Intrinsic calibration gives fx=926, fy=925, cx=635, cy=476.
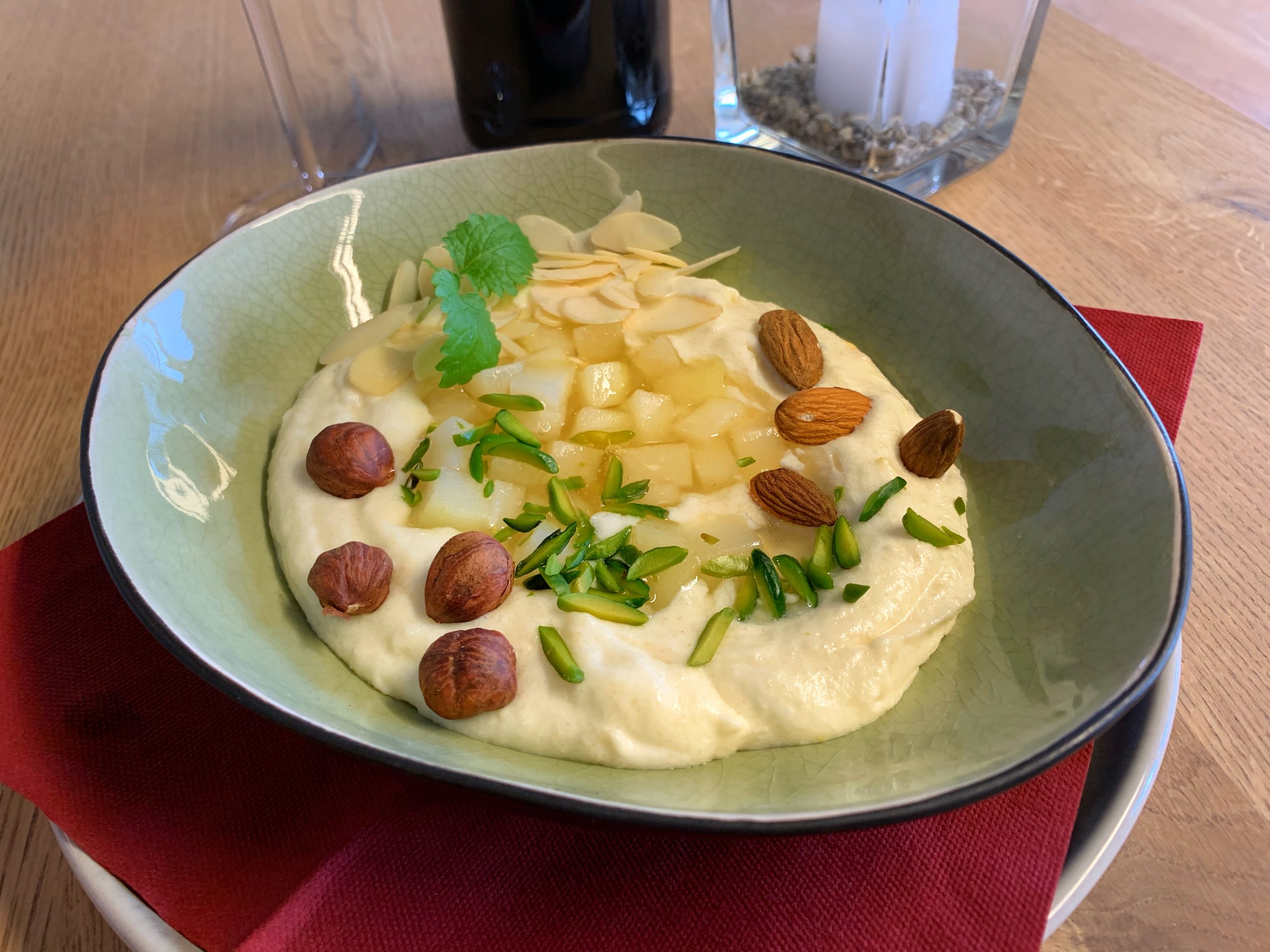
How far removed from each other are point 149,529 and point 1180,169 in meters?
2.36

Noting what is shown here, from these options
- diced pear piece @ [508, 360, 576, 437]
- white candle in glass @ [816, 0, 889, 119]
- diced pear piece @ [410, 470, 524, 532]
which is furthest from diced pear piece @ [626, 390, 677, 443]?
white candle in glass @ [816, 0, 889, 119]

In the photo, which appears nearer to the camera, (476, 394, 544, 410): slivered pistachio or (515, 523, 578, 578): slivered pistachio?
(515, 523, 578, 578): slivered pistachio

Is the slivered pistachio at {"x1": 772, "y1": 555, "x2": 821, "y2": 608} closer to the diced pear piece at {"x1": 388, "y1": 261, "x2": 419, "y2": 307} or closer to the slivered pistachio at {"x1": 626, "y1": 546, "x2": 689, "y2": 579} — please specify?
the slivered pistachio at {"x1": 626, "y1": 546, "x2": 689, "y2": 579}

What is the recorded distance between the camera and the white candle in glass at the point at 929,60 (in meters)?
1.88

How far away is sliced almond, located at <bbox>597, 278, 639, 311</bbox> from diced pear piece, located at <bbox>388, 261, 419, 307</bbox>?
0.36 metres

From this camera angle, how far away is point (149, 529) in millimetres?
1251

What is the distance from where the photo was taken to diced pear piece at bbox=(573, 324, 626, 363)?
1576 millimetres

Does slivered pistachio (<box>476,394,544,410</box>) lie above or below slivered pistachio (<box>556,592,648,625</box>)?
above

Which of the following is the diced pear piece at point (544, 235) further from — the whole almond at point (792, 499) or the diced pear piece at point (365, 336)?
the whole almond at point (792, 499)

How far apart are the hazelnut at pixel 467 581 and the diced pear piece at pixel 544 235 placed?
0.74 metres

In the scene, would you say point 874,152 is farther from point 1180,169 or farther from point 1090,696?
point 1090,696

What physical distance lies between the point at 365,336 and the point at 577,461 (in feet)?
1.62

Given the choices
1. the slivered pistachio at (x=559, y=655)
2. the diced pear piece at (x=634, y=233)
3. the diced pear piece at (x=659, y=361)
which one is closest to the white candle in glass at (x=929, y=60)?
the diced pear piece at (x=634, y=233)

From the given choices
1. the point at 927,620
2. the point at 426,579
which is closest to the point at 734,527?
the point at 927,620
